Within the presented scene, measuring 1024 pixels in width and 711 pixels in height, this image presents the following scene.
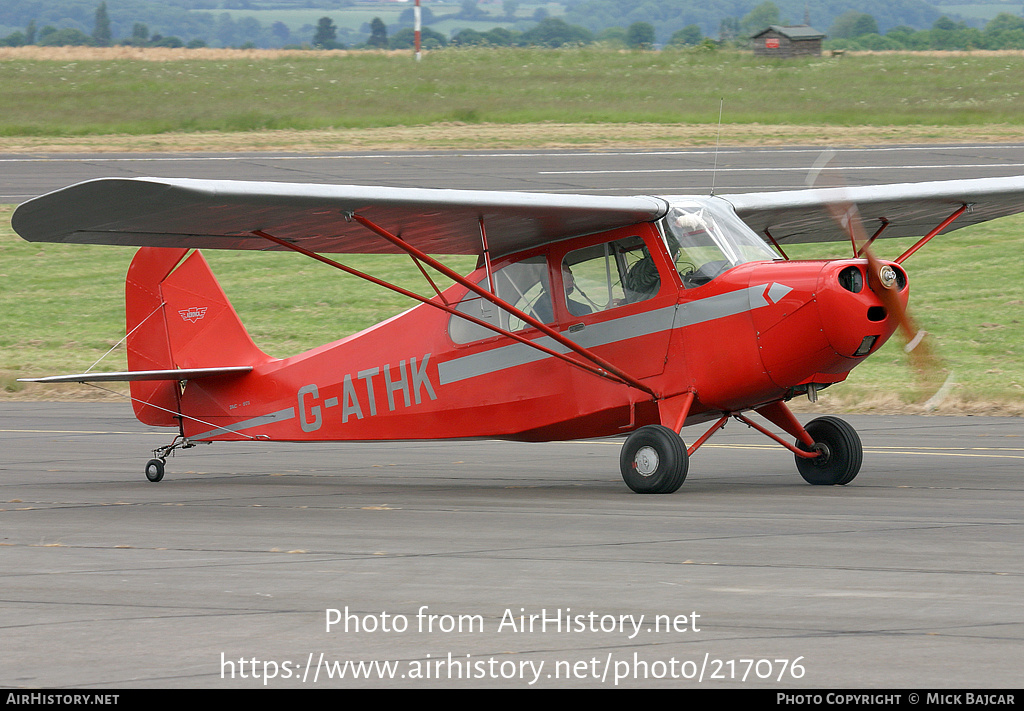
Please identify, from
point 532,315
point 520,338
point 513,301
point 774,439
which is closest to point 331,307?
point 513,301

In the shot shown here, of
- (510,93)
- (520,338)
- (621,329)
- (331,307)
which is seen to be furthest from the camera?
(510,93)

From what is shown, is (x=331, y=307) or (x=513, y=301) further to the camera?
(x=331, y=307)

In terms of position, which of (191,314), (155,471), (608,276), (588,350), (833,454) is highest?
(608,276)

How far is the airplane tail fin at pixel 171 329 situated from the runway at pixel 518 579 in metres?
1.13

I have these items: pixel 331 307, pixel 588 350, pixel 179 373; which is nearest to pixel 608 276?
pixel 588 350

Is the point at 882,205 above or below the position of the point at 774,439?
above

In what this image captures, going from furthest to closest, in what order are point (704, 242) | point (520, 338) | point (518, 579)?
point (520, 338) < point (704, 242) < point (518, 579)

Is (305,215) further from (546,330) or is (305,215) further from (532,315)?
(532,315)

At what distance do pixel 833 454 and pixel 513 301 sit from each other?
3.27 m

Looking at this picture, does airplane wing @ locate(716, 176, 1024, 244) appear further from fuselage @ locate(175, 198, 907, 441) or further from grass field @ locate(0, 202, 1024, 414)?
grass field @ locate(0, 202, 1024, 414)

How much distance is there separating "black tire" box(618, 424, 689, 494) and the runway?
0.26 meters

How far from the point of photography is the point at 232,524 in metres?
9.99

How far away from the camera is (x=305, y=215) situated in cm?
1091

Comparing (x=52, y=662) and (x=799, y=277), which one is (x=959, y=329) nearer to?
(x=799, y=277)
